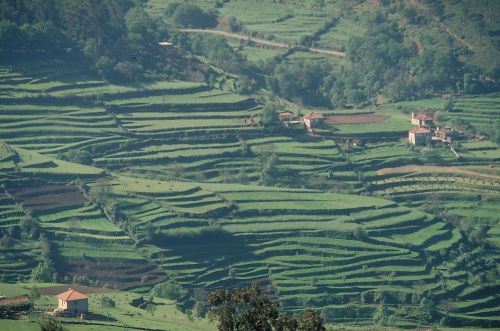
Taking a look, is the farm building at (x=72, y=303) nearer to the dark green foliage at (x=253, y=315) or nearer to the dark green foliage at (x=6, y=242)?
the dark green foliage at (x=6, y=242)

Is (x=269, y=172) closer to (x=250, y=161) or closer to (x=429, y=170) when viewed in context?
(x=250, y=161)

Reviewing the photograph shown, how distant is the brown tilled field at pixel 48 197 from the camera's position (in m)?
81.3

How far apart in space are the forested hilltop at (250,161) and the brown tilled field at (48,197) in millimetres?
103

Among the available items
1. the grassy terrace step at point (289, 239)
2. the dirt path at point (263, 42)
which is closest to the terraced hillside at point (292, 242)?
the grassy terrace step at point (289, 239)

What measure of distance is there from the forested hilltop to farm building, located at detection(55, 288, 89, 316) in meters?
0.69

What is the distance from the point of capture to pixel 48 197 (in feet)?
270

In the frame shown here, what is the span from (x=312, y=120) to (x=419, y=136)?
21.4 ft

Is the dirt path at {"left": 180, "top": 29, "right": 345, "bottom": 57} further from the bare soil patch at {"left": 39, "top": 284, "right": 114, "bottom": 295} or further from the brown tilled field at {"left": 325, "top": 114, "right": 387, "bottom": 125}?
the bare soil patch at {"left": 39, "top": 284, "right": 114, "bottom": 295}

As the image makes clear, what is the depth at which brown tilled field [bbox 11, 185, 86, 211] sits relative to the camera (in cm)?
8131

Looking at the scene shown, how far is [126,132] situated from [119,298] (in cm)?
1988

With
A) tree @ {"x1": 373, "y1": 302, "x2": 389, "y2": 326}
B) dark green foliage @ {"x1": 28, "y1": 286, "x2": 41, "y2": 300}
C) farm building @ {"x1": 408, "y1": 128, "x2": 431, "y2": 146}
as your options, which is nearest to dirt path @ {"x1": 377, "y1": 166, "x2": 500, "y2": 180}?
farm building @ {"x1": 408, "y1": 128, "x2": 431, "y2": 146}

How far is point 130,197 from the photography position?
82.9 meters

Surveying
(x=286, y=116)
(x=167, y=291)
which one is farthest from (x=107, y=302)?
(x=286, y=116)

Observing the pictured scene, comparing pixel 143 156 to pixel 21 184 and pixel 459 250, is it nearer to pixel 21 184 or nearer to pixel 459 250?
pixel 21 184
